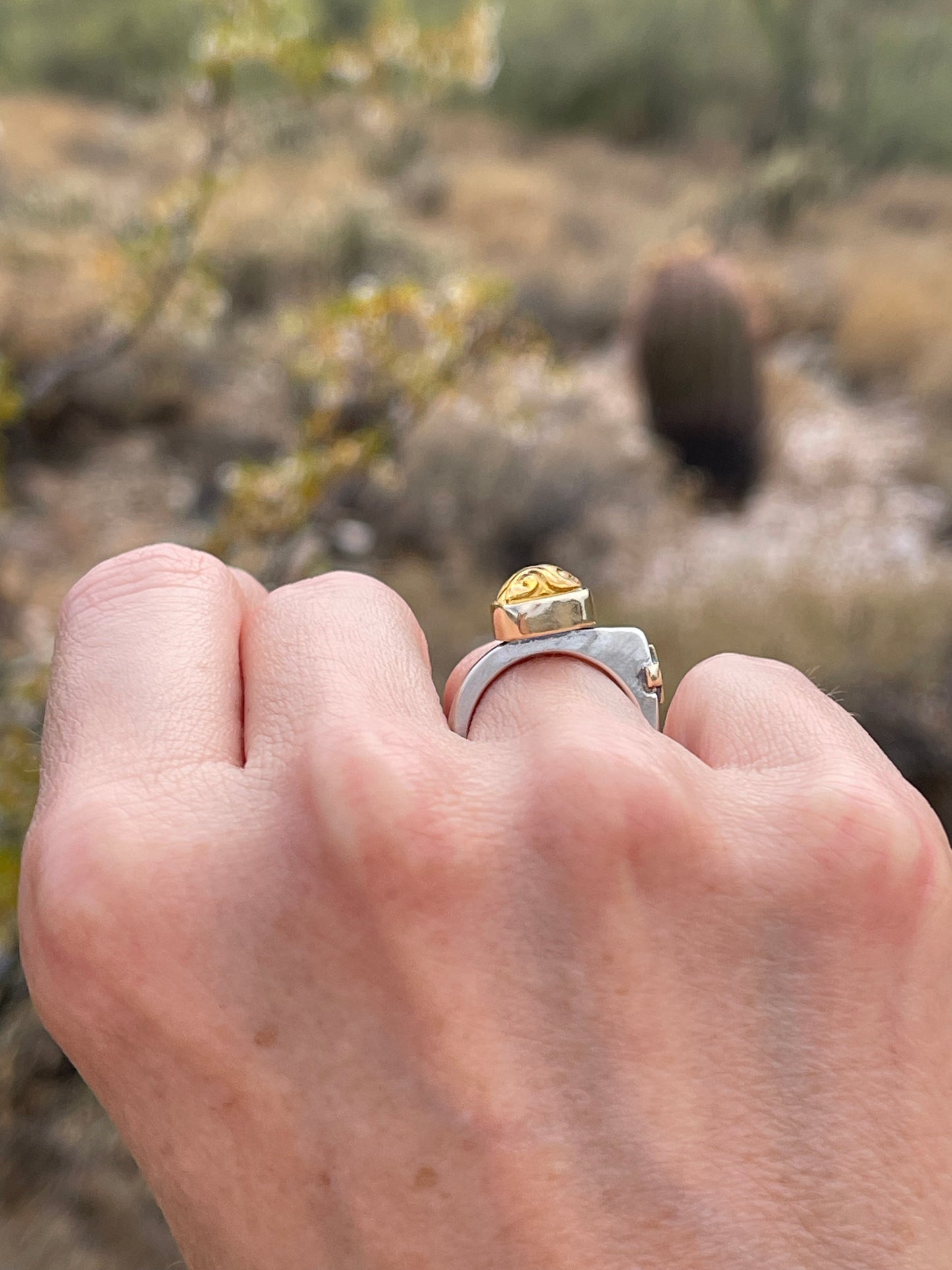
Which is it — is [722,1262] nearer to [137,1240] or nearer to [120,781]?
[120,781]

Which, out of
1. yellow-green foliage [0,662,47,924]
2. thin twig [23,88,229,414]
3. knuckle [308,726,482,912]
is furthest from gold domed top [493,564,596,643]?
thin twig [23,88,229,414]

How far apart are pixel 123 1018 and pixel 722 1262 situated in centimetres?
22

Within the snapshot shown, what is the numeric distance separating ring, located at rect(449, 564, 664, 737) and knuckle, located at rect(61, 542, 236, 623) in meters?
0.13

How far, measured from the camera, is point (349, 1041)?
33cm

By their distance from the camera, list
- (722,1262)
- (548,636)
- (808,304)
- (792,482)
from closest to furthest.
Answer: (722,1262)
(548,636)
(792,482)
(808,304)

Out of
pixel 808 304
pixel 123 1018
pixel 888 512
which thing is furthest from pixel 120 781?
pixel 808 304

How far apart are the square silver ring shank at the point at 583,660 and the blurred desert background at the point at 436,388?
64 cm

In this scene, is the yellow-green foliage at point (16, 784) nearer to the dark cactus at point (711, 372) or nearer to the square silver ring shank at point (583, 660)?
the square silver ring shank at point (583, 660)

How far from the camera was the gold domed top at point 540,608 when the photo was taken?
43 cm

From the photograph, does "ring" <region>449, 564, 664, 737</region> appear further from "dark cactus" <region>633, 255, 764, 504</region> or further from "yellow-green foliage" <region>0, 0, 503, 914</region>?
"dark cactus" <region>633, 255, 764, 504</region>

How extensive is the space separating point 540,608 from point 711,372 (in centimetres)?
351

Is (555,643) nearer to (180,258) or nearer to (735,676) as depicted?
(735,676)

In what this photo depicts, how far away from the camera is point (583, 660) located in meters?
0.42

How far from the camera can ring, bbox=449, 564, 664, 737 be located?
412 mm
